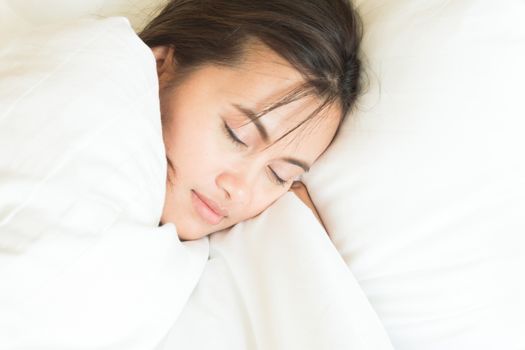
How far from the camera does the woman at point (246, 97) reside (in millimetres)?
875

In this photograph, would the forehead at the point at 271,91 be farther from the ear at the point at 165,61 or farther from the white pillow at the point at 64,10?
the white pillow at the point at 64,10

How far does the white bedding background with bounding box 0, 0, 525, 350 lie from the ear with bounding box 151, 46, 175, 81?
31cm

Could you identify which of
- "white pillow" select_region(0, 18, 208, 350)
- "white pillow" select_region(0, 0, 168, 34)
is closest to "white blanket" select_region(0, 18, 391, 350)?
"white pillow" select_region(0, 18, 208, 350)

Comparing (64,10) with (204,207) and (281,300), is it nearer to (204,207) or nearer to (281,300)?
(204,207)

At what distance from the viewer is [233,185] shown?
0.88 metres

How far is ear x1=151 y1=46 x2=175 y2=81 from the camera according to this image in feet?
3.09

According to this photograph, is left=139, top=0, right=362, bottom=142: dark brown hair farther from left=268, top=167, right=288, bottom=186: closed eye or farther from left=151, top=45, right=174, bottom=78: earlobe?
left=268, top=167, right=288, bottom=186: closed eye

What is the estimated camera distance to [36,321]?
1.78 feet

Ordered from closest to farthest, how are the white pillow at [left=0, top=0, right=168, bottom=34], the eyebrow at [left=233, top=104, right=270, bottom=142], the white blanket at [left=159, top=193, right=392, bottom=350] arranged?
1. the white blanket at [left=159, top=193, right=392, bottom=350]
2. the eyebrow at [left=233, top=104, right=270, bottom=142]
3. the white pillow at [left=0, top=0, right=168, bottom=34]

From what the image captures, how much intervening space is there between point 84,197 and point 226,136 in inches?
12.2

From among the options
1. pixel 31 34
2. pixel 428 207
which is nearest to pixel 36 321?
pixel 31 34

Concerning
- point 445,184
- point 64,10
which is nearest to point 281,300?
point 445,184

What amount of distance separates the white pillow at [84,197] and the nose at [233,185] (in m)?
0.13

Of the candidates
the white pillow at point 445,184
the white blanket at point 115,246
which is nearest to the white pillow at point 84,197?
the white blanket at point 115,246
